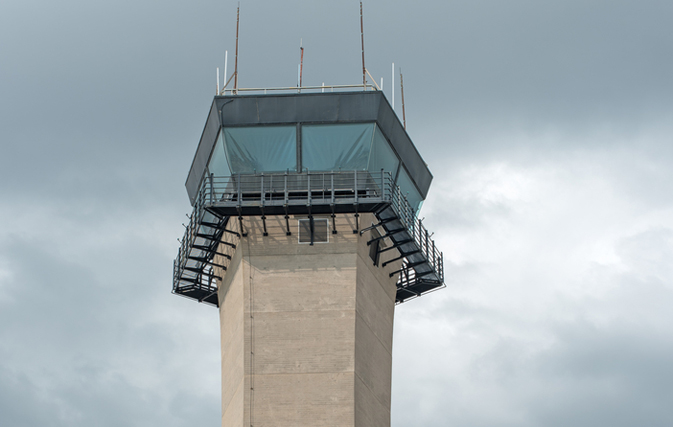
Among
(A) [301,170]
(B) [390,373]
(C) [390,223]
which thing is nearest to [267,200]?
(A) [301,170]

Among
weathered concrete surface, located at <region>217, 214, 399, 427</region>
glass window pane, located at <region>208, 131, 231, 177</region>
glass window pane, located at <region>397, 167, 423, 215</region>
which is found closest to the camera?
weathered concrete surface, located at <region>217, 214, 399, 427</region>

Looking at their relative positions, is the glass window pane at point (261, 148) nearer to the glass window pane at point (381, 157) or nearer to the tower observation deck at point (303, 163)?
the tower observation deck at point (303, 163)

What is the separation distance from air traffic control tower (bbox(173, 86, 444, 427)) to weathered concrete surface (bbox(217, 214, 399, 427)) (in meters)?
0.04

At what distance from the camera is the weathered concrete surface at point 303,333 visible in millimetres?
52156

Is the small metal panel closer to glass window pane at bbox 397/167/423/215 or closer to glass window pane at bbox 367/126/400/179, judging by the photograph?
glass window pane at bbox 367/126/400/179

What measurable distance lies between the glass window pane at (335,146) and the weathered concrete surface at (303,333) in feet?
7.99

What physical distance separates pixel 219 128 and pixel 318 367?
11.2 meters

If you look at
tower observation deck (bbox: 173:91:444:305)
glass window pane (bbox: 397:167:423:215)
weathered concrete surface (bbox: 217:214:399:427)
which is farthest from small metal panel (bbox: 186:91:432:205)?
weathered concrete surface (bbox: 217:214:399:427)

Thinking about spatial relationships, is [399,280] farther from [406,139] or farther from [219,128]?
[219,128]

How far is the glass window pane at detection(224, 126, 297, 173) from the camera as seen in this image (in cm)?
5544

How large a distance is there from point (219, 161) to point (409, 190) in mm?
8937

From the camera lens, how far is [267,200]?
54.0 m

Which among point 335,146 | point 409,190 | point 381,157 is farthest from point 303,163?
point 409,190

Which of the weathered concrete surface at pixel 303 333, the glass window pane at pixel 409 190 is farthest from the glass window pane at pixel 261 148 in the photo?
the glass window pane at pixel 409 190
